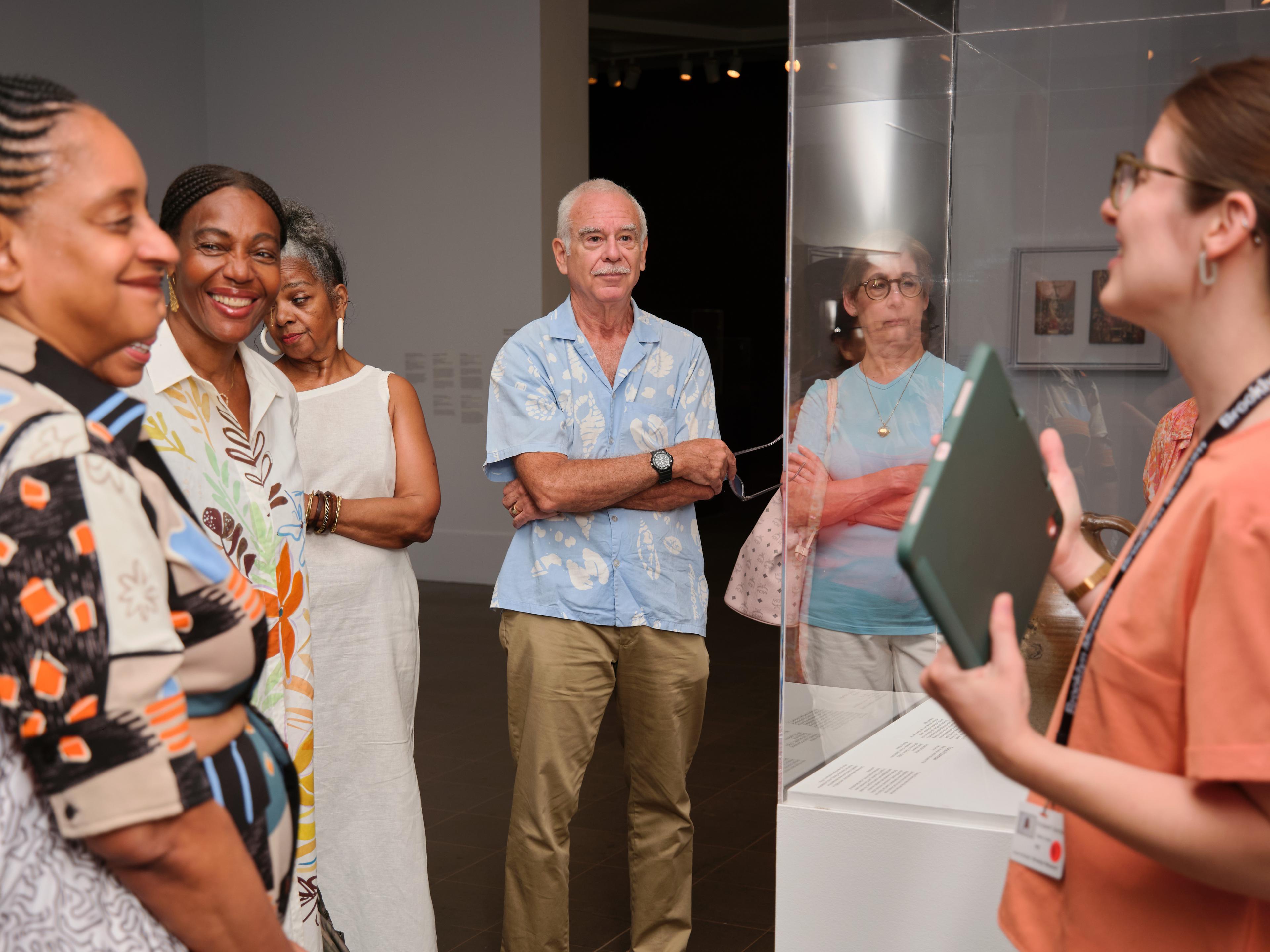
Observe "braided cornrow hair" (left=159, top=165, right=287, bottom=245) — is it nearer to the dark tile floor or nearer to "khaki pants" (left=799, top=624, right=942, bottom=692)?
"khaki pants" (left=799, top=624, right=942, bottom=692)

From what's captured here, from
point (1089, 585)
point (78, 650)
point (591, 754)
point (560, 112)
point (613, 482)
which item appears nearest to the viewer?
point (78, 650)

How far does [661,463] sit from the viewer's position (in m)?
2.79

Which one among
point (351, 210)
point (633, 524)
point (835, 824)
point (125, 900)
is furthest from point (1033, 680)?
point (351, 210)

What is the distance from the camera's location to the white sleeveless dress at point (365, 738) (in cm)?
254

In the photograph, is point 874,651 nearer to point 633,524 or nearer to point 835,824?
point 835,824

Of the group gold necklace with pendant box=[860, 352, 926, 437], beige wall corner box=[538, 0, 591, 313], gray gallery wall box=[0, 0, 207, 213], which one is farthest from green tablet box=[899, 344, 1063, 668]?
gray gallery wall box=[0, 0, 207, 213]

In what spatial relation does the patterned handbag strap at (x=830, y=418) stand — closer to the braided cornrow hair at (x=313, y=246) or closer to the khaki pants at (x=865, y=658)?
the khaki pants at (x=865, y=658)

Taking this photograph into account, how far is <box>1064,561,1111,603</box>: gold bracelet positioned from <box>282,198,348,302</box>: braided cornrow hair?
207 centimetres

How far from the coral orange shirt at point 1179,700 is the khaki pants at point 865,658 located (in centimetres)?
108

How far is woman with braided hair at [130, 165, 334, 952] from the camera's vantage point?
6.27 feet

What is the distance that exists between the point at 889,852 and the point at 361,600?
1286 mm

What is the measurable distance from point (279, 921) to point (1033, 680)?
4.60ft

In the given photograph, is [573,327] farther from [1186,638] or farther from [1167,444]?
[1186,638]

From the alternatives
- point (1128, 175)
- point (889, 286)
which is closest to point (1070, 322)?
point (889, 286)
